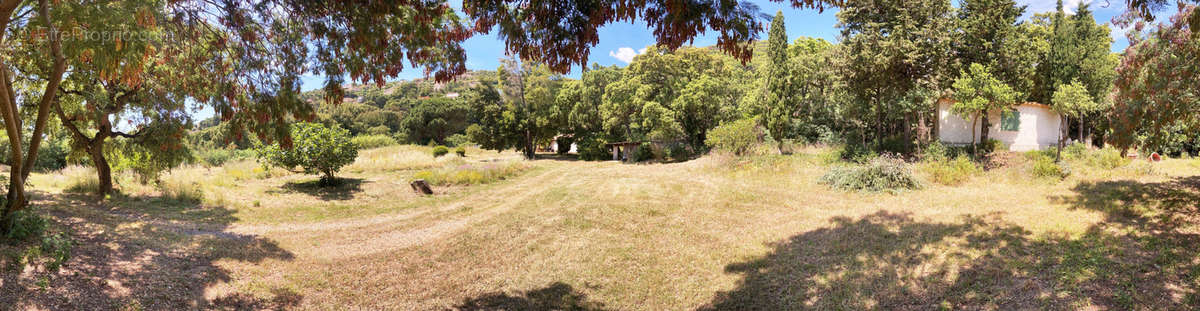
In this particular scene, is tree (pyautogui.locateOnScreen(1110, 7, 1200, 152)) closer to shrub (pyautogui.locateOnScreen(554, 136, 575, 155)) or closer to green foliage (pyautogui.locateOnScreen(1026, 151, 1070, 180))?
green foliage (pyautogui.locateOnScreen(1026, 151, 1070, 180))

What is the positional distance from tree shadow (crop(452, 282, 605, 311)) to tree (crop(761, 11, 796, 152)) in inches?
783

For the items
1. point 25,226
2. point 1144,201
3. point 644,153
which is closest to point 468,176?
point 25,226

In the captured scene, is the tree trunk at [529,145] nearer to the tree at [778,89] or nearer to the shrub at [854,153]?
the tree at [778,89]

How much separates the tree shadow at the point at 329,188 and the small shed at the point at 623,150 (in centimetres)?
1587

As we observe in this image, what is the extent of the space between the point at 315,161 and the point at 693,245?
11988mm

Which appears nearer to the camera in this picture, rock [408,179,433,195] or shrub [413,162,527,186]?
rock [408,179,433,195]

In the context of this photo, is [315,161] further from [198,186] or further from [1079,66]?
[1079,66]

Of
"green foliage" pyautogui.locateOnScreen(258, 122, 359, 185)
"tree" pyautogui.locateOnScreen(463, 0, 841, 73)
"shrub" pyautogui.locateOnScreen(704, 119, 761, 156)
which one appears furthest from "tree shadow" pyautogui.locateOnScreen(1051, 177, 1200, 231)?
"green foliage" pyautogui.locateOnScreen(258, 122, 359, 185)

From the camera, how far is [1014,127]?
64.3 ft

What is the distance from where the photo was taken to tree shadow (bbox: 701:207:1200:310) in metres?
4.50

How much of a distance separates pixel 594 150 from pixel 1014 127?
21170 mm

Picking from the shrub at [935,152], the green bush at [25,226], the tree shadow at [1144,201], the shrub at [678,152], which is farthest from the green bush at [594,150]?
the green bush at [25,226]

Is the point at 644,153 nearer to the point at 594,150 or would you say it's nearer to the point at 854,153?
the point at 594,150

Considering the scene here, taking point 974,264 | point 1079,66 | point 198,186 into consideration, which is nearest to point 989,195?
point 974,264
